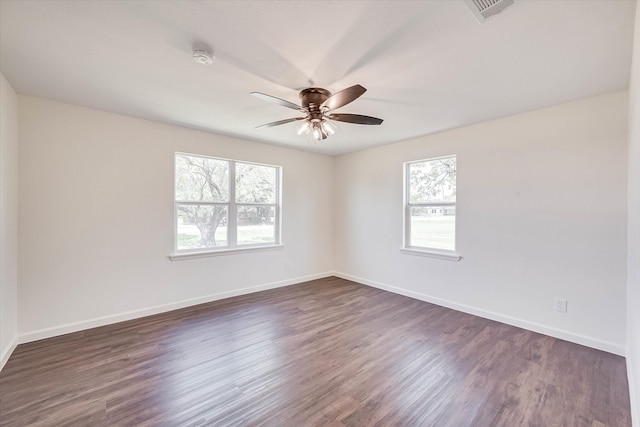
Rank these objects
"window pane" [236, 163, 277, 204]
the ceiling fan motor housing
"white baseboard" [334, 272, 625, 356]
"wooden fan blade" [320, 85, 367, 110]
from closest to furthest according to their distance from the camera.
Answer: "wooden fan blade" [320, 85, 367, 110] < the ceiling fan motor housing < "white baseboard" [334, 272, 625, 356] < "window pane" [236, 163, 277, 204]

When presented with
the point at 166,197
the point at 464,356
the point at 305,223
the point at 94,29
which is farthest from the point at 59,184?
the point at 464,356

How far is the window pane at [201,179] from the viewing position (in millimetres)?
3686

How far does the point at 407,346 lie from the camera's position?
2.64m

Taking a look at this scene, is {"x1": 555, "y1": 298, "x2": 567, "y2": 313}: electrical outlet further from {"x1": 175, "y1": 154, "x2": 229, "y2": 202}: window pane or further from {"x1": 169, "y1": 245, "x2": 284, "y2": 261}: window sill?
{"x1": 175, "y1": 154, "x2": 229, "y2": 202}: window pane

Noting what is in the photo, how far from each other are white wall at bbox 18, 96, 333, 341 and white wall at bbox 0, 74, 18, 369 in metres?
0.09

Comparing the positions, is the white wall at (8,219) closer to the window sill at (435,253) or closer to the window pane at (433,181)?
the window sill at (435,253)

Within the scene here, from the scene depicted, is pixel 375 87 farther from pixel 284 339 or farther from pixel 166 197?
pixel 166 197

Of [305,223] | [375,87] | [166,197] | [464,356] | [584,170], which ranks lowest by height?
[464,356]

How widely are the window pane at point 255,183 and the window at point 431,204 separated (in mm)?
2268

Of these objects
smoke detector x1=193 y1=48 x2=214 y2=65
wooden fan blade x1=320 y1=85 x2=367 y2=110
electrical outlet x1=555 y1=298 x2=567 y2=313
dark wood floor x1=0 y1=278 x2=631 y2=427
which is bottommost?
dark wood floor x1=0 y1=278 x2=631 y2=427

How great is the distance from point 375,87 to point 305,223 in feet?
9.97

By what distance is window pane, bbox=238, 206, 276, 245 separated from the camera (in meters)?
4.28

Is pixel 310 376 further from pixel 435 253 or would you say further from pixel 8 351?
pixel 8 351

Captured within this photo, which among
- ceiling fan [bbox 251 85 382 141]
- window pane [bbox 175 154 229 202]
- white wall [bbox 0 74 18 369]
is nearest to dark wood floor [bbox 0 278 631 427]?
white wall [bbox 0 74 18 369]
